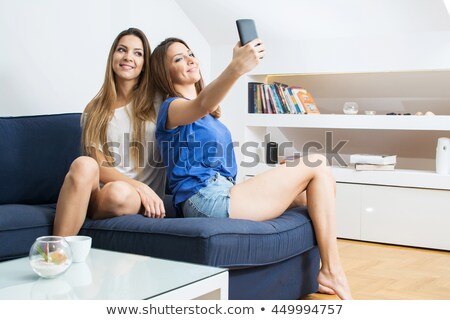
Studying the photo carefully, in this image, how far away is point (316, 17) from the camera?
14.7 feet

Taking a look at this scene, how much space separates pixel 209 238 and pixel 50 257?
63 centimetres

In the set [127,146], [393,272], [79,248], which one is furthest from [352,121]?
[79,248]

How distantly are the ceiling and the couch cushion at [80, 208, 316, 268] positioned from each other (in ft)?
6.43

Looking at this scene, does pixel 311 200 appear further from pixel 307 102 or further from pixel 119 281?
pixel 307 102

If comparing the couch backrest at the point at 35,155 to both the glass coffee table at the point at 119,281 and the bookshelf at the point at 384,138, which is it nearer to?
the glass coffee table at the point at 119,281

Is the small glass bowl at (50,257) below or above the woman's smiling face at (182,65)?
below

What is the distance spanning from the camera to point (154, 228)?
2.56 meters

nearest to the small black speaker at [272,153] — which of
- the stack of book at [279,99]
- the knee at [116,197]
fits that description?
the stack of book at [279,99]

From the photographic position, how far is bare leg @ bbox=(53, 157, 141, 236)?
2.66 metres

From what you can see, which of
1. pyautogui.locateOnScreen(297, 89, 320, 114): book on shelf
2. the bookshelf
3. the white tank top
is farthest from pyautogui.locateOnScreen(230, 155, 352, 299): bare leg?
pyautogui.locateOnScreen(297, 89, 320, 114): book on shelf

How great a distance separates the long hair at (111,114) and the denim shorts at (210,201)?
47 centimetres

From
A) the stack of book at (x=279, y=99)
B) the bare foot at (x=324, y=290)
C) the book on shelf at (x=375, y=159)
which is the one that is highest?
the stack of book at (x=279, y=99)

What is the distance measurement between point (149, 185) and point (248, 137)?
1.90m

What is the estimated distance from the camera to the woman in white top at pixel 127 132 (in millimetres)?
2861
